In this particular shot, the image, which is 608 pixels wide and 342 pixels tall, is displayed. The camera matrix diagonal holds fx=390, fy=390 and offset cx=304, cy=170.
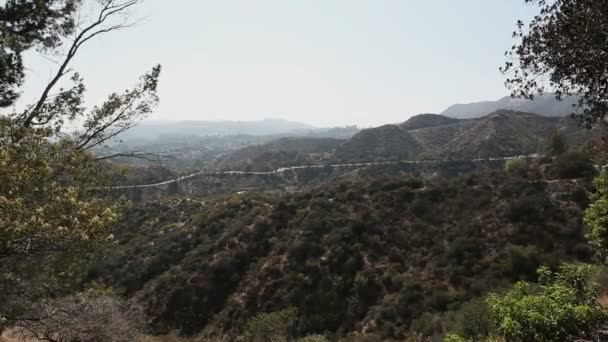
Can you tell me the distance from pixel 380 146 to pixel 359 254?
4967 inches

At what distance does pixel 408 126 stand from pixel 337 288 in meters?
177

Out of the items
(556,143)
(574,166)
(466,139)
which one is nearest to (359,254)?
(574,166)

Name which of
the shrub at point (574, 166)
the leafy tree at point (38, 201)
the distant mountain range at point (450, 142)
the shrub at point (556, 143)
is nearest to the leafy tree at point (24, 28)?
the leafy tree at point (38, 201)

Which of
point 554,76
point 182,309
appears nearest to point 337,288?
point 182,309

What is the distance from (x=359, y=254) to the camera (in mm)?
31984

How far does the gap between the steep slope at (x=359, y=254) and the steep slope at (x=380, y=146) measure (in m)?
97.4

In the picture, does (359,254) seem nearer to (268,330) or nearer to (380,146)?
(268,330)

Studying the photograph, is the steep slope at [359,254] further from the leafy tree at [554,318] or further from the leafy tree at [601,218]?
the leafy tree at [554,318]

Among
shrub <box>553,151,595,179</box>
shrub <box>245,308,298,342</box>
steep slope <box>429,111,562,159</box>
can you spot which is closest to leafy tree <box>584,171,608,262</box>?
shrub <box>245,308,298,342</box>

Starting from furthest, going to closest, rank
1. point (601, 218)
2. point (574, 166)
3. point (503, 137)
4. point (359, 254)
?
point (503, 137)
point (574, 166)
point (359, 254)
point (601, 218)

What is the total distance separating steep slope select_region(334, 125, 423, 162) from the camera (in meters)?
144

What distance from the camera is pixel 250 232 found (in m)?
39.5

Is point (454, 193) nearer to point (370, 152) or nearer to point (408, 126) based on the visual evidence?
point (370, 152)

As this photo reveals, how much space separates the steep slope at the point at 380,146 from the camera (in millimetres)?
144250
